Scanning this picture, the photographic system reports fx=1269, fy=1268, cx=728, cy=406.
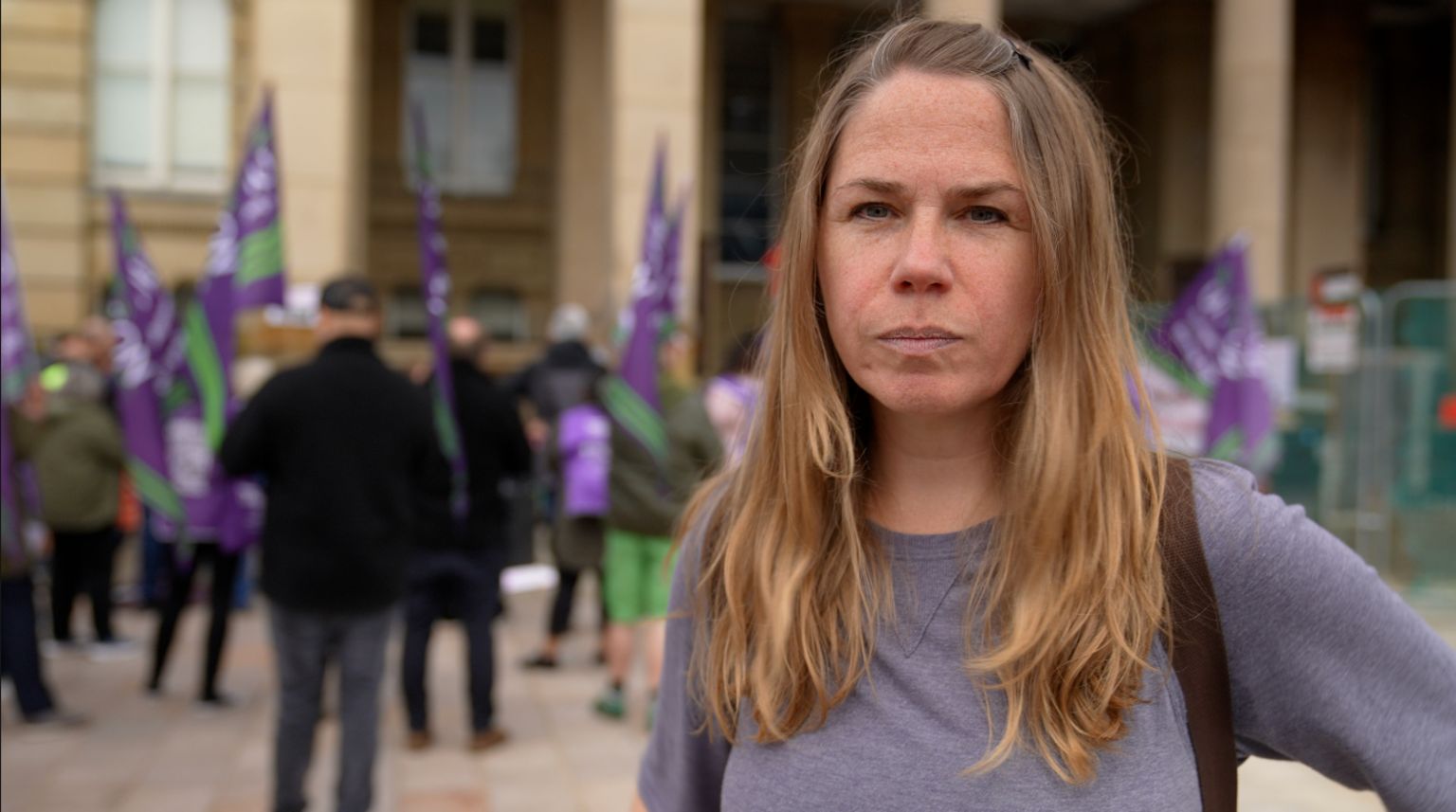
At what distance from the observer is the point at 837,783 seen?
53.7 inches

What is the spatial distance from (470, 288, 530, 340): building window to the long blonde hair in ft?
62.0

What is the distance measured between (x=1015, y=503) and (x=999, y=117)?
0.41 metres

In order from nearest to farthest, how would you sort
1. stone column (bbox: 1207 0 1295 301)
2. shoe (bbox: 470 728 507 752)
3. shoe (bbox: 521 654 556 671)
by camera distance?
1. shoe (bbox: 470 728 507 752)
2. shoe (bbox: 521 654 556 671)
3. stone column (bbox: 1207 0 1295 301)

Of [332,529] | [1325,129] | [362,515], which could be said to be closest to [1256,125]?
[1325,129]

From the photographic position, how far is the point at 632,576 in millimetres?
7008

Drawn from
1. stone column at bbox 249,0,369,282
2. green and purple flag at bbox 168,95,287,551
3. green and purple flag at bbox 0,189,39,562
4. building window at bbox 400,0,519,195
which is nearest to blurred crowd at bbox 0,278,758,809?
green and purple flag at bbox 168,95,287,551

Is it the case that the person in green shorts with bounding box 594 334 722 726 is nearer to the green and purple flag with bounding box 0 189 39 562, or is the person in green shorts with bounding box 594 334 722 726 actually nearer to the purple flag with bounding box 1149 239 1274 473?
the green and purple flag with bounding box 0 189 39 562

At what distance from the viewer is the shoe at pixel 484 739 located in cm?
663

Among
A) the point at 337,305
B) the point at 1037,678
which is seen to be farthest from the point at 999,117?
the point at 337,305

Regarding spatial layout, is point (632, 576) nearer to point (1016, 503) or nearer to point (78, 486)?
point (78, 486)

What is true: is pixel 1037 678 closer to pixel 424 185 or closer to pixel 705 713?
pixel 705 713

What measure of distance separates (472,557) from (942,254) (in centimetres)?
573

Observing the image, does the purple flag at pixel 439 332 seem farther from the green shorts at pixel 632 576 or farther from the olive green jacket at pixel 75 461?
the olive green jacket at pixel 75 461

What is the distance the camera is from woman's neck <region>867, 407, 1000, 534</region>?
4.73 feet
